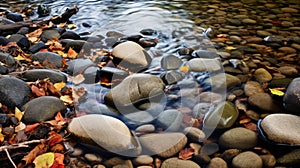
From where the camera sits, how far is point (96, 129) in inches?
81.0

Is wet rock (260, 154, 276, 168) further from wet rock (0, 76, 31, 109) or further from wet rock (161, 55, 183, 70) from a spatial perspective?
wet rock (0, 76, 31, 109)

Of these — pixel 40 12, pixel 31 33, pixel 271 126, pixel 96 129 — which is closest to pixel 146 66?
pixel 96 129

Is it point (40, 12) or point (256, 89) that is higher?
point (40, 12)

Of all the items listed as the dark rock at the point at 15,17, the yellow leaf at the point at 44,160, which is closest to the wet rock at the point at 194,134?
the yellow leaf at the point at 44,160

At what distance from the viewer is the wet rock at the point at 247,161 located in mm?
1896

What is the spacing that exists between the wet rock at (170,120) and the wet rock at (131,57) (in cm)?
96

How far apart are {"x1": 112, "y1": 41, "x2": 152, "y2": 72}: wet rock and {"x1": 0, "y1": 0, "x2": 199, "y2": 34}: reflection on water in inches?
39.8

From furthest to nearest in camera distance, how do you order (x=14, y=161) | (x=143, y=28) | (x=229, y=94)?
(x=143, y=28), (x=229, y=94), (x=14, y=161)

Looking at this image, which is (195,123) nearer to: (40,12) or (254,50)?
(254,50)

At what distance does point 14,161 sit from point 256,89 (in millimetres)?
2142

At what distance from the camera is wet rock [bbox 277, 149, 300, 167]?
1.89 meters

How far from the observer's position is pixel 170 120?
91.1 inches

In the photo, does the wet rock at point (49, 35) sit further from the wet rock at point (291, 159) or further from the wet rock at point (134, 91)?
the wet rock at point (291, 159)

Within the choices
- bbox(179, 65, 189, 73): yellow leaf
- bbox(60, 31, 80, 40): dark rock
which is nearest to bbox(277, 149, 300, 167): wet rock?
bbox(179, 65, 189, 73): yellow leaf
